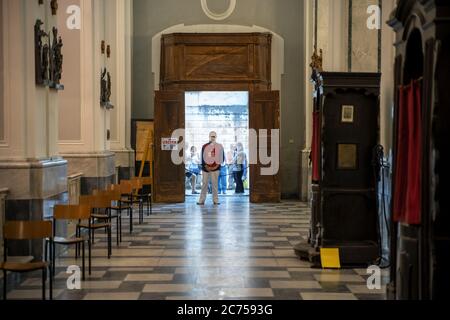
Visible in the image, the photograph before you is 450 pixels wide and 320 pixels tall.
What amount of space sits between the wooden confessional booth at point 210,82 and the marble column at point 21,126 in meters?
8.40

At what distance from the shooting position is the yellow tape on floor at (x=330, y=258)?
8.20 metres

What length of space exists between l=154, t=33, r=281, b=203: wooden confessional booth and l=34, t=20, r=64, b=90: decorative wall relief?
293 inches

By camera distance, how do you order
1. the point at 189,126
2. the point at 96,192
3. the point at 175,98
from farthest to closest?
the point at 189,126 → the point at 175,98 → the point at 96,192

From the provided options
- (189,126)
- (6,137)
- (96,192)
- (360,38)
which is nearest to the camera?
(6,137)

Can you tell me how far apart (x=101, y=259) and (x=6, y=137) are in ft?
6.69

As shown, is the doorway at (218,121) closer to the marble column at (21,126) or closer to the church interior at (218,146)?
the church interior at (218,146)

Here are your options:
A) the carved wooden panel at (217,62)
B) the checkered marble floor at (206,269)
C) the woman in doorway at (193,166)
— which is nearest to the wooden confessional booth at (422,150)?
the checkered marble floor at (206,269)

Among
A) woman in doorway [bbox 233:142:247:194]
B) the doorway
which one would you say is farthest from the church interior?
the doorway

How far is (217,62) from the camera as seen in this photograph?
1691 centimetres

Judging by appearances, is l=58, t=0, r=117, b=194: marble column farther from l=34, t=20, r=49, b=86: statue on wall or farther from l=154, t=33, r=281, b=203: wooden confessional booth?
l=154, t=33, r=281, b=203: wooden confessional booth

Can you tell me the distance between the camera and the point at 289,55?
686 inches

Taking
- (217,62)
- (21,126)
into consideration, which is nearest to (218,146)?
(217,62)
